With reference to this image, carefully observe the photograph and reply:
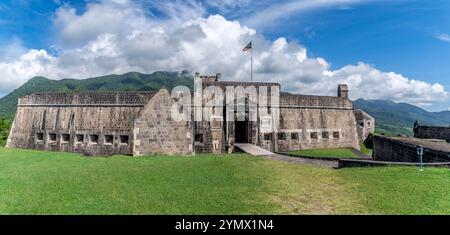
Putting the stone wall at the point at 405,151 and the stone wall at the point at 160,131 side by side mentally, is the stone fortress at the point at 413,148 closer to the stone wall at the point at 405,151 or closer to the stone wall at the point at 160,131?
the stone wall at the point at 405,151

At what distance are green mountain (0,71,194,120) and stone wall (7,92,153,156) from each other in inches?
2943

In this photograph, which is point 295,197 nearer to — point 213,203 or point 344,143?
point 213,203

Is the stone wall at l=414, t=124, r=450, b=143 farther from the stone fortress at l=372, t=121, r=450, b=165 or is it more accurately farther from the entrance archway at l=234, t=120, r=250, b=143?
the entrance archway at l=234, t=120, r=250, b=143

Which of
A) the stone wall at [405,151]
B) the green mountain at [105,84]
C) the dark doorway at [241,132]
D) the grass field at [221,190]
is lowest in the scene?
the grass field at [221,190]

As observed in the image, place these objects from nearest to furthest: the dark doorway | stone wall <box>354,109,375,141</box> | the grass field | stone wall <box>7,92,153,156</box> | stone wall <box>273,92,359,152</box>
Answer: the grass field < stone wall <box>7,92,153,156</box> < the dark doorway < stone wall <box>273,92,359,152</box> < stone wall <box>354,109,375,141</box>

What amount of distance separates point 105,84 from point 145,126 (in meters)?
145

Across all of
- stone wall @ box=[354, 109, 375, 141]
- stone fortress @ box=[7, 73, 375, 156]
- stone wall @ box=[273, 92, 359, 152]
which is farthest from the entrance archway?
stone wall @ box=[354, 109, 375, 141]

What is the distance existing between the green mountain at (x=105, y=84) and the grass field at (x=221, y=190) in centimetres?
8911

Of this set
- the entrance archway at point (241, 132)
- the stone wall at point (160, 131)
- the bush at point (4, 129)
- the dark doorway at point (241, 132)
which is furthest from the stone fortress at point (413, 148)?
the bush at point (4, 129)

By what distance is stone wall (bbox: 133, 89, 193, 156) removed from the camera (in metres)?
17.3

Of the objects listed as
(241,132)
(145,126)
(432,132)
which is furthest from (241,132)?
(432,132)

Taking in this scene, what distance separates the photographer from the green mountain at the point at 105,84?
104375 mm

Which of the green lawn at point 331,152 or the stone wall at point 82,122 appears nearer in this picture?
the stone wall at point 82,122

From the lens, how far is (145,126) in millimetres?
17422
